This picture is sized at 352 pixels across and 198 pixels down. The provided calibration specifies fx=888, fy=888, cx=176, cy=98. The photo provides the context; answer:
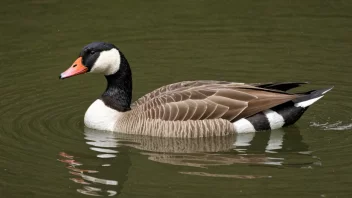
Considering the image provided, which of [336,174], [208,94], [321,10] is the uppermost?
[321,10]

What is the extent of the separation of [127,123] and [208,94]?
119cm

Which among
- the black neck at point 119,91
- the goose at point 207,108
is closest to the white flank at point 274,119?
the goose at point 207,108

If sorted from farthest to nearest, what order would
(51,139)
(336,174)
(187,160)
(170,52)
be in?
1. (170,52)
2. (51,139)
3. (187,160)
4. (336,174)

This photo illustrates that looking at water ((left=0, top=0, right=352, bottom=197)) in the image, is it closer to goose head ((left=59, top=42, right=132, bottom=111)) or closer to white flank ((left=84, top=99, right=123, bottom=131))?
white flank ((left=84, top=99, right=123, bottom=131))

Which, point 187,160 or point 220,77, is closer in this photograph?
point 187,160

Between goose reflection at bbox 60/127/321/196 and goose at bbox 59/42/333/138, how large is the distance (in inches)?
4.8

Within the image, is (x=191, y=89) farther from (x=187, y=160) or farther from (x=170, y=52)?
(x=170, y=52)

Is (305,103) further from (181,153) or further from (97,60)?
(97,60)

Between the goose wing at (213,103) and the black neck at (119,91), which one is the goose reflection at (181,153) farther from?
the black neck at (119,91)

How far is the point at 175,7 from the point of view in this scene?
17875 millimetres

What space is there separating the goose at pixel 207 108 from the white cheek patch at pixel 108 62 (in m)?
0.02

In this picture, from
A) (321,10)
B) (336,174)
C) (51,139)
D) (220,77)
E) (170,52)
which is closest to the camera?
(336,174)

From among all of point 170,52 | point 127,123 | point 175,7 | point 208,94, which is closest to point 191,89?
point 208,94

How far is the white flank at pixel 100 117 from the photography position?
1238 centimetres
